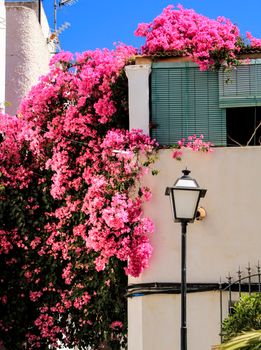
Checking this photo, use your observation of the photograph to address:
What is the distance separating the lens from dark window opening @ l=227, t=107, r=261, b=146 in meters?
13.3

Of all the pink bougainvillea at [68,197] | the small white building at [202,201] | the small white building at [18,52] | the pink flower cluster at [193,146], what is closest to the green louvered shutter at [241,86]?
the small white building at [202,201]

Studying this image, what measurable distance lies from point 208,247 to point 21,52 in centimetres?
1354

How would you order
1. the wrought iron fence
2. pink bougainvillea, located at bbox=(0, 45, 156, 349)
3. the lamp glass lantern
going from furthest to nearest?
1. pink bougainvillea, located at bbox=(0, 45, 156, 349)
2. the wrought iron fence
3. the lamp glass lantern

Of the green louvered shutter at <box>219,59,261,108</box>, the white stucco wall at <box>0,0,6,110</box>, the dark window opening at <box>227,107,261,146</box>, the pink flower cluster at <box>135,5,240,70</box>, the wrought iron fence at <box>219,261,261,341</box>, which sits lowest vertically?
the wrought iron fence at <box>219,261,261,341</box>

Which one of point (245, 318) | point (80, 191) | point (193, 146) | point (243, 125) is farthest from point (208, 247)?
point (245, 318)

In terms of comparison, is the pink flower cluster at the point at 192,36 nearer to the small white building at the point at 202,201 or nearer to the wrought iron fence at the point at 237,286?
the small white building at the point at 202,201

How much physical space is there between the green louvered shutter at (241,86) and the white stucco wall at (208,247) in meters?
0.93

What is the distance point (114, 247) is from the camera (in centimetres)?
1325

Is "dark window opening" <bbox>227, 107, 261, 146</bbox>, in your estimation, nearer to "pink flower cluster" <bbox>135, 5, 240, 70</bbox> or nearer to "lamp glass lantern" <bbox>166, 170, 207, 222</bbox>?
"pink flower cluster" <bbox>135, 5, 240, 70</bbox>

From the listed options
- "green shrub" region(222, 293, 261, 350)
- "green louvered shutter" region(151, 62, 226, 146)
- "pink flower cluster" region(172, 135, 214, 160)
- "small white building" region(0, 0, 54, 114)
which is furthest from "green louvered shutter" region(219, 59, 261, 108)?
"small white building" region(0, 0, 54, 114)

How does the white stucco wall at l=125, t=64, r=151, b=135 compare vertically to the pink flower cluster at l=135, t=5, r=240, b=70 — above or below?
below

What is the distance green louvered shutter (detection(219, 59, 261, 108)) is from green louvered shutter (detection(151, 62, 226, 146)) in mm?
129

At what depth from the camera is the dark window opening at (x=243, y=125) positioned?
43.6 feet

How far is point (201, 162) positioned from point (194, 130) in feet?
2.39
